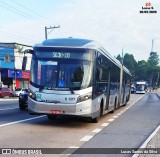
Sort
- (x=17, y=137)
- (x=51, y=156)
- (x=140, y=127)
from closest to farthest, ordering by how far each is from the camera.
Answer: (x=51, y=156) < (x=17, y=137) < (x=140, y=127)

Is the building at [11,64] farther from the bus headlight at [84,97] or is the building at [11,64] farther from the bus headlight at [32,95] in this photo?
the bus headlight at [84,97]

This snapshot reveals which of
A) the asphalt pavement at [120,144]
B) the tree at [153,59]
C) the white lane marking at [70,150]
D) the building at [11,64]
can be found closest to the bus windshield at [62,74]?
the asphalt pavement at [120,144]

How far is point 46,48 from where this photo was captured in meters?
13.3

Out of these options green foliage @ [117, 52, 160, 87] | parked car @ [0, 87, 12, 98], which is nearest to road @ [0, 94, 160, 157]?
parked car @ [0, 87, 12, 98]

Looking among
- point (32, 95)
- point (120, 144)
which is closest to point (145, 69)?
point (32, 95)

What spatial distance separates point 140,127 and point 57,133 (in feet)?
12.8

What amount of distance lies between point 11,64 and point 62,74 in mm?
46639

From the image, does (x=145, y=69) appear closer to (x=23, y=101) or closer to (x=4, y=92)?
(x=4, y=92)

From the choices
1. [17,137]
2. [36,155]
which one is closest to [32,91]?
[17,137]

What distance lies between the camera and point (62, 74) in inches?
507

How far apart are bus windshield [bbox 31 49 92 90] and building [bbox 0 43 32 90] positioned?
43284 mm

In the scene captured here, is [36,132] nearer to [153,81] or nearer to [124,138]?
[124,138]

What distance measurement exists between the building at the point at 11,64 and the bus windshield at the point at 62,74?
43.3 m

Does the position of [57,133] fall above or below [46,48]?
below
